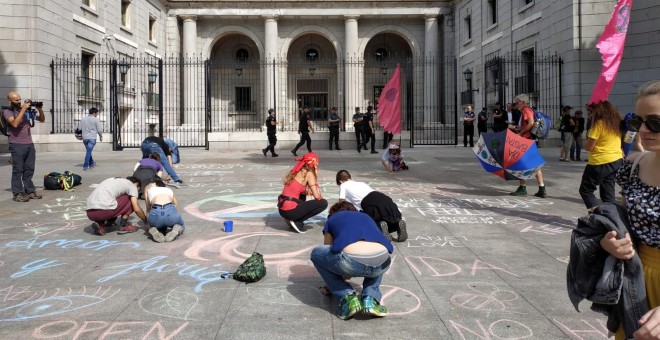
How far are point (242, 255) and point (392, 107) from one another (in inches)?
487

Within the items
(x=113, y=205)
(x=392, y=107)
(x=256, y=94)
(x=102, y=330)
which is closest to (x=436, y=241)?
(x=102, y=330)

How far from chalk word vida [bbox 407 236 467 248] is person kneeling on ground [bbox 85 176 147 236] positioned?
356 centimetres

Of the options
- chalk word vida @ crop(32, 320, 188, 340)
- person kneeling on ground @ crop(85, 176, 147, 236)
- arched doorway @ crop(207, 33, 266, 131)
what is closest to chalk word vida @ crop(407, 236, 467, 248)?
chalk word vida @ crop(32, 320, 188, 340)

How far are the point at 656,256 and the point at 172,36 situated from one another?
3400cm

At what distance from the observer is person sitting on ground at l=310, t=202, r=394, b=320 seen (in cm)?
399

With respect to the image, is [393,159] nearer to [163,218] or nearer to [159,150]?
[159,150]

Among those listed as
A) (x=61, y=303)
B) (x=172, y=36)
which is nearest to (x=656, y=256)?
(x=61, y=303)

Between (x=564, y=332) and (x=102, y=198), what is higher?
(x=102, y=198)

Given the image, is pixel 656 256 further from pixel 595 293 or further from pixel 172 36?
pixel 172 36

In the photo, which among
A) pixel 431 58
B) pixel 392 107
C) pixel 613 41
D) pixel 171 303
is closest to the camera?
pixel 171 303

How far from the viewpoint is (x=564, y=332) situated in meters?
3.71

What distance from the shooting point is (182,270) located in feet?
17.2

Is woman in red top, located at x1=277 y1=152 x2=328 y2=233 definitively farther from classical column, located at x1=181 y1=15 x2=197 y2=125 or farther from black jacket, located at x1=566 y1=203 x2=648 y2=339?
classical column, located at x1=181 y1=15 x2=197 y2=125

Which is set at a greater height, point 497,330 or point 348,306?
point 348,306
